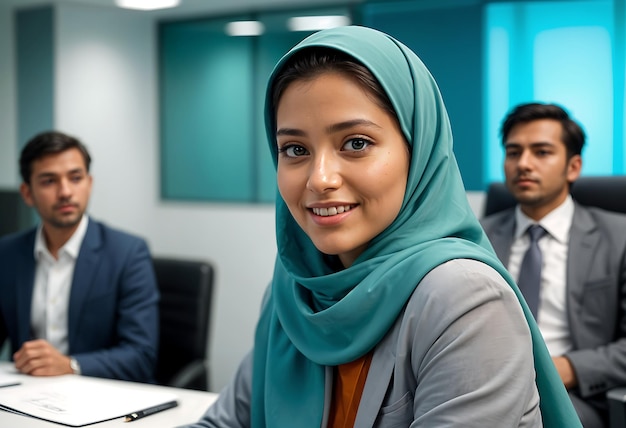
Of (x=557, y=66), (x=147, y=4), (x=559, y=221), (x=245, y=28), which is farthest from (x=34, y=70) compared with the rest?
(x=559, y=221)

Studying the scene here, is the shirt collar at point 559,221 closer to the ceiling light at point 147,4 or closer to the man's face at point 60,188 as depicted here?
the man's face at point 60,188

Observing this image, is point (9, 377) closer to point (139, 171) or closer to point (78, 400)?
point (78, 400)

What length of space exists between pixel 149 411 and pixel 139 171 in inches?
Result: 163

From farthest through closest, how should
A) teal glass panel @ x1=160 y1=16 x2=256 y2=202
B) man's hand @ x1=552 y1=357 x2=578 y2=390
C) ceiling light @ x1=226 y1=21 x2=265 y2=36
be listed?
teal glass panel @ x1=160 y1=16 x2=256 y2=202
ceiling light @ x1=226 y1=21 x2=265 y2=36
man's hand @ x1=552 y1=357 x2=578 y2=390

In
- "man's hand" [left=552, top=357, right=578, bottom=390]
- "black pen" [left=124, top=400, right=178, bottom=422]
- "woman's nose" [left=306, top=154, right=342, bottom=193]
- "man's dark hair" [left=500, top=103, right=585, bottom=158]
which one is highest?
"man's dark hair" [left=500, top=103, right=585, bottom=158]

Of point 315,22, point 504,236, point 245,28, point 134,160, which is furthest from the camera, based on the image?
point 134,160

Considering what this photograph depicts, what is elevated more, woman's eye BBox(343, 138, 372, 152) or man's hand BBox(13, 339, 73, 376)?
woman's eye BBox(343, 138, 372, 152)

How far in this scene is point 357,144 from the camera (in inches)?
48.0

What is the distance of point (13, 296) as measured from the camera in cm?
268

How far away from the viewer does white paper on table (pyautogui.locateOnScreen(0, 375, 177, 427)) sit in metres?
1.64

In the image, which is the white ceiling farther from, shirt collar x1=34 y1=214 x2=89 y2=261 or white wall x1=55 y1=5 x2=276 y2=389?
shirt collar x1=34 y1=214 x2=89 y2=261

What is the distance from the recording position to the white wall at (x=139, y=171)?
5188 millimetres

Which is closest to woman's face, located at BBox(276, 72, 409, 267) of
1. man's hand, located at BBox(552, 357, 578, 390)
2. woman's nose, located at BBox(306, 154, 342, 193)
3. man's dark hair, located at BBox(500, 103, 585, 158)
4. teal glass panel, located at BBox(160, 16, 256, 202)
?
woman's nose, located at BBox(306, 154, 342, 193)

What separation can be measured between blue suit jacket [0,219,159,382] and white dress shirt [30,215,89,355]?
0.11 feet
